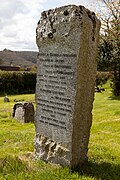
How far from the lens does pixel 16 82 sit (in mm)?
44688

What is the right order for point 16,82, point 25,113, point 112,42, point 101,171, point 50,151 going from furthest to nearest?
point 16,82 → point 112,42 → point 25,113 → point 50,151 → point 101,171

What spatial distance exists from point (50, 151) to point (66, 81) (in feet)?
5.08

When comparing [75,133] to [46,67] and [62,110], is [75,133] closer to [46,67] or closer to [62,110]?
[62,110]

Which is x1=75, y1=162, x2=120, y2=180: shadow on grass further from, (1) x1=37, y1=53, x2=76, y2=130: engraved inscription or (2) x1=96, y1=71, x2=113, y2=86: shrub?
(2) x1=96, y1=71, x2=113, y2=86: shrub

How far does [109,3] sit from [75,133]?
89.3 ft

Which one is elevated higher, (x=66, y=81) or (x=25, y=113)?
(x=66, y=81)

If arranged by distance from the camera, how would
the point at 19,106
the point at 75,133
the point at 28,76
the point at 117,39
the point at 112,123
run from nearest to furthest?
1. the point at 75,133
2. the point at 112,123
3. the point at 19,106
4. the point at 117,39
5. the point at 28,76

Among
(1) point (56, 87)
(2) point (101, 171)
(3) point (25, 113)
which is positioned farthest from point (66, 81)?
(3) point (25, 113)

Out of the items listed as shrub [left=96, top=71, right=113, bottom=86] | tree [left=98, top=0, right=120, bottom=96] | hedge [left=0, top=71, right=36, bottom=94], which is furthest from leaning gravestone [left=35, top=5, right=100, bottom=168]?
hedge [left=0, top=71, right=36, bottom=94]

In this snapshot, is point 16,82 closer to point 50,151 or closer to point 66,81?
point 50,151

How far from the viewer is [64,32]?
21.2 feet

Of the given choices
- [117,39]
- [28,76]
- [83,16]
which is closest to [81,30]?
[83,16]

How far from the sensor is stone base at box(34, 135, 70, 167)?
257 inches

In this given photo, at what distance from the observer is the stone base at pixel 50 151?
6535mm
